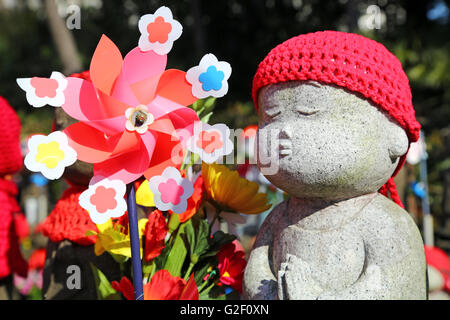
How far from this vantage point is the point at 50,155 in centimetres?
128

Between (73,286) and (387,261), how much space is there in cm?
122

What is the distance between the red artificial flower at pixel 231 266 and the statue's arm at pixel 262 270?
0.36ft

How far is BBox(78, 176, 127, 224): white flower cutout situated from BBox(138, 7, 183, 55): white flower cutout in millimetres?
402

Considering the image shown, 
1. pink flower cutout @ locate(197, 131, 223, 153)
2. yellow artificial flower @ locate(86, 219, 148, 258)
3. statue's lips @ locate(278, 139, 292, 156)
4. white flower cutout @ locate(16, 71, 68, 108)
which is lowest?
yellow artificial flower @ locate(86, 219, 148, 258)

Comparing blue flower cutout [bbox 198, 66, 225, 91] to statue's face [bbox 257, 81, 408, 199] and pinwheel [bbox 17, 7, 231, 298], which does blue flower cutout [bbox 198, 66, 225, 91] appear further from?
statue's face [bbox 257, 81, 408, 199]

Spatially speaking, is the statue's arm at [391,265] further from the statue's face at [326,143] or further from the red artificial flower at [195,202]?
the red artificial flower at [195,202]

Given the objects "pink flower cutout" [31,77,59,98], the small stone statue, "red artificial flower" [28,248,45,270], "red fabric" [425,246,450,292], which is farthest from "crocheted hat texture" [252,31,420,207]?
"red artificial flower" [28,248,45,270]

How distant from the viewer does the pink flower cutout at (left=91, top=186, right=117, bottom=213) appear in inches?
51.3

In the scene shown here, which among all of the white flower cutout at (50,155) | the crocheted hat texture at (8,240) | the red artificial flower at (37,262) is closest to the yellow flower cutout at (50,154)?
the white flower cutout at (50,155)

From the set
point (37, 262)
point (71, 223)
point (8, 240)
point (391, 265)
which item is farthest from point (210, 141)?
point (37, 262)

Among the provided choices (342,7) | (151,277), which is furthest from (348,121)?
(342,7)

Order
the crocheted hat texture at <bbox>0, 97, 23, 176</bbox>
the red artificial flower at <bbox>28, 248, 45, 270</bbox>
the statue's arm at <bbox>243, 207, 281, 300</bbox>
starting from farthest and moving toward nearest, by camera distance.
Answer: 1. the red artificial flower at <bbox>28, 248, 45, 270</bbox>
2. the crocheted hat texture at <bbox>0, 97, 23, 176</bbox>
3. the statue's arm at <bbox>243, 207, 281, 300</bbox>

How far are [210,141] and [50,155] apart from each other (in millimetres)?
452
